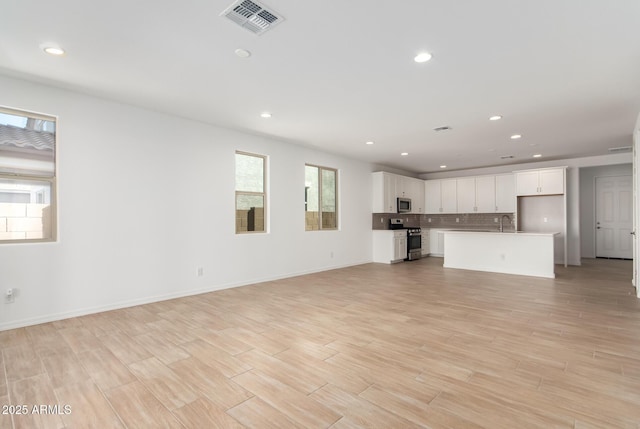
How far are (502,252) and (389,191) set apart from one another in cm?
313

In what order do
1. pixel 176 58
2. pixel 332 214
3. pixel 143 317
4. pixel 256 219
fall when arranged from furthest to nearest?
1. pixel 332 214
2. pixel 256 219
3. pixel 143 317
4. pixel 176 58

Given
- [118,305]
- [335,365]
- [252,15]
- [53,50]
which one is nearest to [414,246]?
[335,365]

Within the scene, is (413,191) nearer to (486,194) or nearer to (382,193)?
(382,193)

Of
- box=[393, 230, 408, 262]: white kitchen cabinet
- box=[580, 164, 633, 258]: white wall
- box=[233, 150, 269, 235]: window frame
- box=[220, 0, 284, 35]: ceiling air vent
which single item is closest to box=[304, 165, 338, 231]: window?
box=[233, 150, 269, 235]: window frame

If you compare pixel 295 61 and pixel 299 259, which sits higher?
pixel 295 61

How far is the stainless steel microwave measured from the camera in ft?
29.4

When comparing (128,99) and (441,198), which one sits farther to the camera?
(441,198)

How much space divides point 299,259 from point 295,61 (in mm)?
4318

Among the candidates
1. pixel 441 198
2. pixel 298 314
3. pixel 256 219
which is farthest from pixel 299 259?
pixel 441 198

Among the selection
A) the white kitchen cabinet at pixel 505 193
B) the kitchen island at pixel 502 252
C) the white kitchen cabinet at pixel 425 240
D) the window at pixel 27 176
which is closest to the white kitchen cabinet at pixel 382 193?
the white kitchen cabinet at pixel 425 240

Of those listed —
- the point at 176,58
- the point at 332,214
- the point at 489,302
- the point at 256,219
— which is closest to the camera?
the point at 176,58

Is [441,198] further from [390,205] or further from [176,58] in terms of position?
[176,58]

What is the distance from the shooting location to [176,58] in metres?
3.02

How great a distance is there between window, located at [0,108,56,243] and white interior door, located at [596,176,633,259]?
12525 mm
